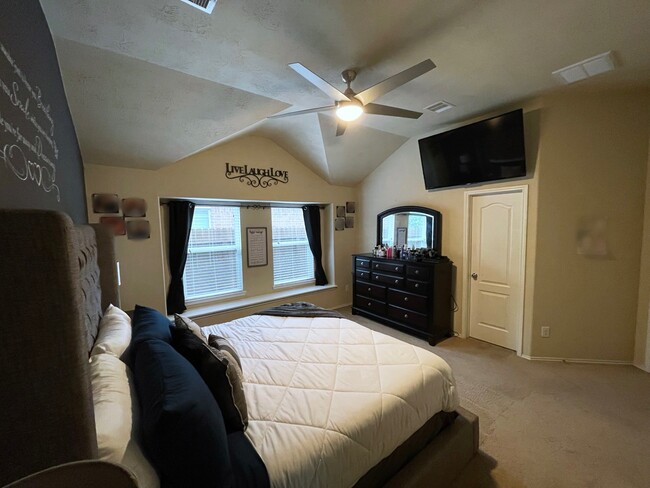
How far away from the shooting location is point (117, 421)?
36.5 inches

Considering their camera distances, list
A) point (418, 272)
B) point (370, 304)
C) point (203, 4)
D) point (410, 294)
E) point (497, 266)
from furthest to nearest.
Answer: point (370, 304)
point (410, 294)
point (418, 272)
point (497, 266)
point (203, 4)

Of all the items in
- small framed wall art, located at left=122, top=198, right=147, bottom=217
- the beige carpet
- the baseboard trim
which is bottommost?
the beige carpet

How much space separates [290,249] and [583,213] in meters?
3.75

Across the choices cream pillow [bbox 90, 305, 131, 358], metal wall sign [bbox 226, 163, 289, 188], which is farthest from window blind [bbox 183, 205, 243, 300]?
cream pillow [bbox 90, 305, 131, 358]

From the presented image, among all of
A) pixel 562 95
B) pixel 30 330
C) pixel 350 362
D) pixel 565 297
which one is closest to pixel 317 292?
pixel 350 362

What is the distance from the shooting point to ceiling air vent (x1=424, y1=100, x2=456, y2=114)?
291 centimetres

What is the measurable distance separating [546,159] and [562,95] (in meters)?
0.62

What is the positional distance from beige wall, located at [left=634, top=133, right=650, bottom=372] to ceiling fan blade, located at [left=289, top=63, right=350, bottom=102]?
10.1 ft

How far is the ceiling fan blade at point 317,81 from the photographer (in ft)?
5.45

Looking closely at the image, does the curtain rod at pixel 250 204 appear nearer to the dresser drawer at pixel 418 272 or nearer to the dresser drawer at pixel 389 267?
the dresser drawer at pixel 389 267

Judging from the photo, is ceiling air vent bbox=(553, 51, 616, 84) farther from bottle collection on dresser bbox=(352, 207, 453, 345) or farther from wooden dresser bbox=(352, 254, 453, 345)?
wooden dresser bbox=(352, 254, 453, 345)

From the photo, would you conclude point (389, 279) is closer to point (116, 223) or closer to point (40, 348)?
point (116, 223)

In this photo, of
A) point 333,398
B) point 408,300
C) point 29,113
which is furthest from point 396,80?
point 408,300

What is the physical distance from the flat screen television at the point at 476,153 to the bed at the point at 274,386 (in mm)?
2332
